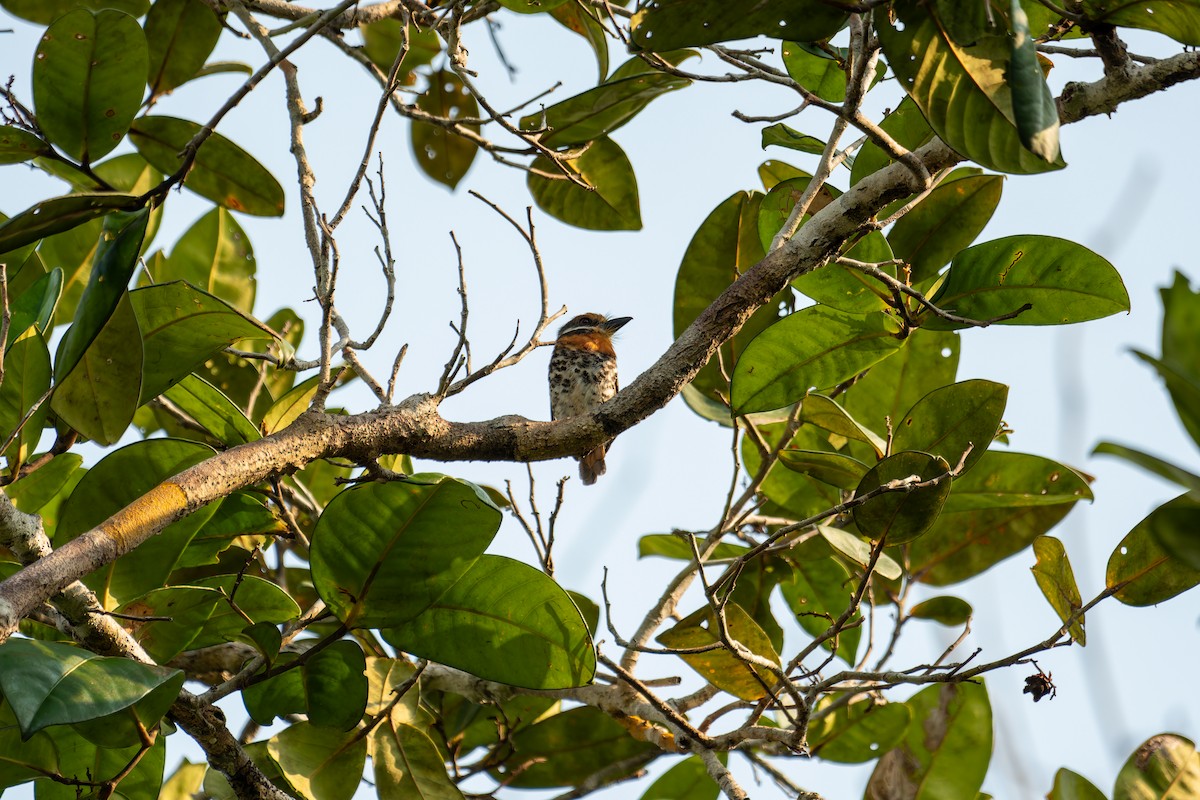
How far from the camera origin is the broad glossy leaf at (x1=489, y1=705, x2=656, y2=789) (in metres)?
2.80

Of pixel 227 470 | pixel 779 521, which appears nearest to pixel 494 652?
pixel 227 470

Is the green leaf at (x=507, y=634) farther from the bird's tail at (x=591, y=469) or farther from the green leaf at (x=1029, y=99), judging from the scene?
the bird's tail at (x=591, y=469)

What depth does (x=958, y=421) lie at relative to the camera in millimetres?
2227

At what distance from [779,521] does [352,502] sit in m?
1.34

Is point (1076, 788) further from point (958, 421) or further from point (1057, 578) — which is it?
point (958, 421)

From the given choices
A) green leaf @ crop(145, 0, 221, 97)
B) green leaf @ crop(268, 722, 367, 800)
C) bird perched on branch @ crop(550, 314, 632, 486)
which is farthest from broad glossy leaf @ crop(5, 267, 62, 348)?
bird perched on branch @ crop(550, 314, 632, 486)

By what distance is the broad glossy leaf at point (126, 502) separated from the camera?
6.36 feet

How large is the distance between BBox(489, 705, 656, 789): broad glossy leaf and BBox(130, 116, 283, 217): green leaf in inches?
60.4

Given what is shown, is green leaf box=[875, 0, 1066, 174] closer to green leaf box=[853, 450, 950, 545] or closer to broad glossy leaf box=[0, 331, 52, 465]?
green leaf box=[853, 450, 950, 545]

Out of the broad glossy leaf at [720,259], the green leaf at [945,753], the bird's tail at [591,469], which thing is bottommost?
the green leaf at [945,753]

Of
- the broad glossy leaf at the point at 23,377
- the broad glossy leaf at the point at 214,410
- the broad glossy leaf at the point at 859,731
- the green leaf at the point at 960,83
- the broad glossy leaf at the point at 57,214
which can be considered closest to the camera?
the broad glossy leaf at the point at 57,214

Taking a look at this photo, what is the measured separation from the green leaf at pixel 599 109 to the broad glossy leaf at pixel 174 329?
98 cm

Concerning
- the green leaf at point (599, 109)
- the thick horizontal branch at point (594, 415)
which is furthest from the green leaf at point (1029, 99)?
the green leaf at point (599, 109)

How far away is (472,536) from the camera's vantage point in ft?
5.97
